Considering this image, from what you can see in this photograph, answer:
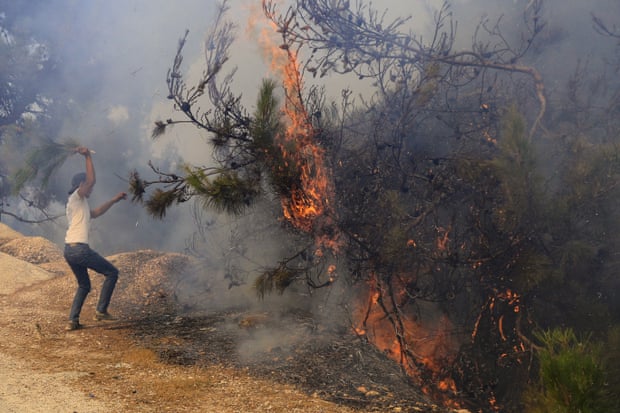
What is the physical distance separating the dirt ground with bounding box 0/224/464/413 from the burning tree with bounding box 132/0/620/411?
2.53 ft

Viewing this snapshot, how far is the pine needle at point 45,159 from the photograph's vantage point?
6355mm

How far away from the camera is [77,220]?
235 inches

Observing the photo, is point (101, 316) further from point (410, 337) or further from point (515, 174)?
point (515, 174)

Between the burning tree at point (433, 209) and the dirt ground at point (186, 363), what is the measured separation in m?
0.77

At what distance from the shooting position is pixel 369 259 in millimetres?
6305

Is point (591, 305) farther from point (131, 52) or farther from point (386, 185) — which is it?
point (131, 52)

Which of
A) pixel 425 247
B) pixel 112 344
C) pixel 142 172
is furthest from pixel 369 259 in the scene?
pixel 142 172

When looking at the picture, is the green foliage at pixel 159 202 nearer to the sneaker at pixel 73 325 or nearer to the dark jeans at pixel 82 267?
the dark jeans at pixel 82 267

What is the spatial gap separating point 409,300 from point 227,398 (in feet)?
11.5

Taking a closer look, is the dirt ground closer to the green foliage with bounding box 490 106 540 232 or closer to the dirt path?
the dirt path

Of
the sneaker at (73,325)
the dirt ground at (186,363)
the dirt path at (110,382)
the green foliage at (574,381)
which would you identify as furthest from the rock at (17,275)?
the green foliage at (574,381)

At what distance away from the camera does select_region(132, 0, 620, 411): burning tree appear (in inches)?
223

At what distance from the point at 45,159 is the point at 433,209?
192 inches

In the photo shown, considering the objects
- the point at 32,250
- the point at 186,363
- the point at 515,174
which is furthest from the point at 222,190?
the point at 32,250
